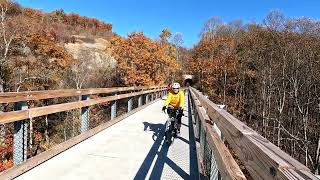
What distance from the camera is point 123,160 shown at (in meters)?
6.75

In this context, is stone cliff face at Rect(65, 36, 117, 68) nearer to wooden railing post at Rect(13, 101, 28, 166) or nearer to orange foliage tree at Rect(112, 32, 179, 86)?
orange foliage tree at Rect(112, 32, 179, 86)

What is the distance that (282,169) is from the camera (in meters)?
1.53

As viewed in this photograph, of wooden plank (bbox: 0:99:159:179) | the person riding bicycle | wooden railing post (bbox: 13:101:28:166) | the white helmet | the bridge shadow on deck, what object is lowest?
the bridge shadow on deck

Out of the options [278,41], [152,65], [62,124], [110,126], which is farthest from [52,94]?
[152,65]

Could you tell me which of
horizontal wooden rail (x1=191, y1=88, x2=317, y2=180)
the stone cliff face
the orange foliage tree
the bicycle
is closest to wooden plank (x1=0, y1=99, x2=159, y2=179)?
the bicycle

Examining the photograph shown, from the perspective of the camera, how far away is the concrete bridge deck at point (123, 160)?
567 centimetres

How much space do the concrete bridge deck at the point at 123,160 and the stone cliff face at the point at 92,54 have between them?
36.8m

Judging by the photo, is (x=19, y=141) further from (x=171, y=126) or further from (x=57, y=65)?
(x=57, y=65)

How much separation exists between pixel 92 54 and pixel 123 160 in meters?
50.5

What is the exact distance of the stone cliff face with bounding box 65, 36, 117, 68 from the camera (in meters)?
49.5

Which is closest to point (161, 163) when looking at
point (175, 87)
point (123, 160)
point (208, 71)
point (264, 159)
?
point (123, 160)

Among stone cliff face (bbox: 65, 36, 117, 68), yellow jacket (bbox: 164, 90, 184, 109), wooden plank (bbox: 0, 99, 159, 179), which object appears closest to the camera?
wooden plank (bbox: 0, 99, 159, 179)

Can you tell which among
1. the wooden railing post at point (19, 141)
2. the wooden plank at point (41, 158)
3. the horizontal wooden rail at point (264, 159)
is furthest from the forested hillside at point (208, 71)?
the horizontal wooden rail at point (264, 159)

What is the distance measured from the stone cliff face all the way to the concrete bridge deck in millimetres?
36783
